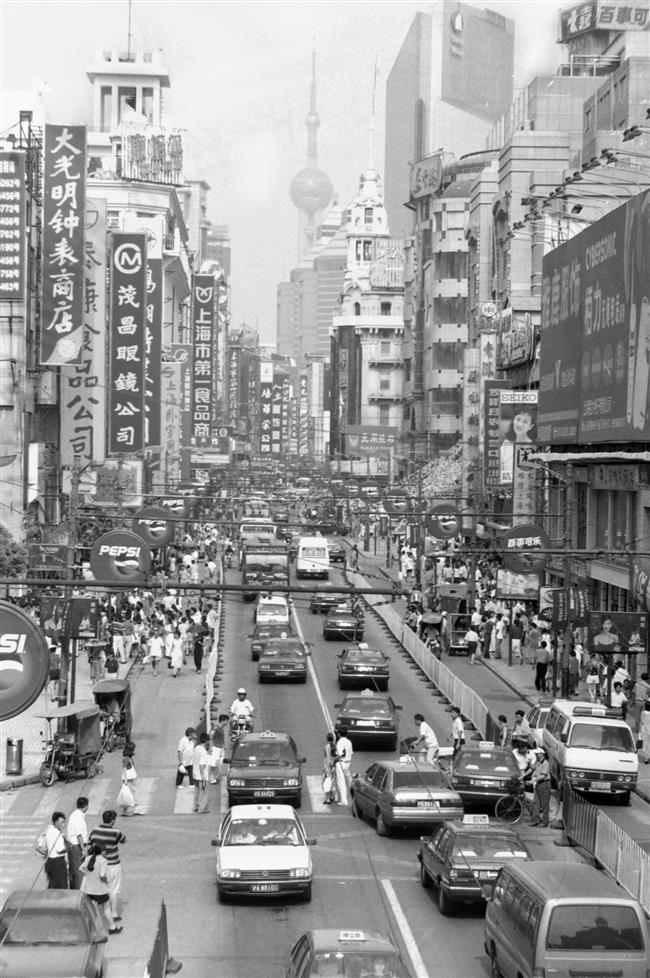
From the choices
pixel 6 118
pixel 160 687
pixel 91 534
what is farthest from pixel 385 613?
pixel 6 118

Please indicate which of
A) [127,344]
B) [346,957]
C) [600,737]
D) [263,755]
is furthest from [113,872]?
[127,344]

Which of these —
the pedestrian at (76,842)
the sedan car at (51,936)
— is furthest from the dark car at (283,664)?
the sedan car at (51,936)

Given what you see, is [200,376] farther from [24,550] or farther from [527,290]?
[24,550]

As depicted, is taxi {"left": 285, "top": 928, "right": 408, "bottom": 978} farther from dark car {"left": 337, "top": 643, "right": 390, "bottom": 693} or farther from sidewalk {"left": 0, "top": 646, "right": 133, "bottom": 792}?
dark car {"left": 337, "top": 643, "right": 390, "bottom": 693}

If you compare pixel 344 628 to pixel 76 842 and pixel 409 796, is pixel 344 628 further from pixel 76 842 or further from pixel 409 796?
pixel 76 842

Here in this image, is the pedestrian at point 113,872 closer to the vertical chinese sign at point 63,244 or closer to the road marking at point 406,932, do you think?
the road marking at point 406,932

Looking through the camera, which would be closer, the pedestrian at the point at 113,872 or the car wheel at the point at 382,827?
the pedestrian at the point at 113,872
